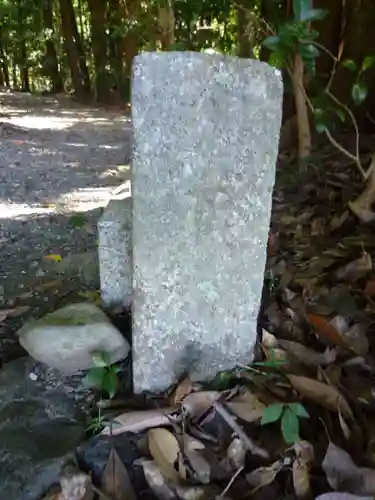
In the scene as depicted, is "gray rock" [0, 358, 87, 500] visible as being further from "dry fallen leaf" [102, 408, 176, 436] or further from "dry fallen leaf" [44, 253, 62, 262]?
"dry fallen leaf" [44, 253, 62, 262]

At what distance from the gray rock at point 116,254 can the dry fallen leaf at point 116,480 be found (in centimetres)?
49

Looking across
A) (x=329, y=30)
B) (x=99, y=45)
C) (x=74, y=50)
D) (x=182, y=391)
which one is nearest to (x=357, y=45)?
(x=329, y=30)

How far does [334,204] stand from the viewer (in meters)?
2.80

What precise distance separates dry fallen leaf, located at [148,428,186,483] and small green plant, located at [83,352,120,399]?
18cm

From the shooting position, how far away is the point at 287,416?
134 centimetres

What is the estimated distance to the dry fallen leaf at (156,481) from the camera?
50.6 inches

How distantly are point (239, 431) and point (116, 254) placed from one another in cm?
59

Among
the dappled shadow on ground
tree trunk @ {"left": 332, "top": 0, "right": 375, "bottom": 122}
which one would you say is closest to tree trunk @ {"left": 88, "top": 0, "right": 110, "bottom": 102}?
the dappled shadow on ground

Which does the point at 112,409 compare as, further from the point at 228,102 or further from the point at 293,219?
the point at 293,219

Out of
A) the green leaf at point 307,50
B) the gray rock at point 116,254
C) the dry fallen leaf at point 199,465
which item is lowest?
the dry fallen leaf at point 199,465

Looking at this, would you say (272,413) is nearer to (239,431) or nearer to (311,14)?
(239,431)

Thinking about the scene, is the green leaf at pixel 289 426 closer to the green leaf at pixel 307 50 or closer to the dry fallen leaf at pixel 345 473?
the dry fallen leaf at pixel 345 473

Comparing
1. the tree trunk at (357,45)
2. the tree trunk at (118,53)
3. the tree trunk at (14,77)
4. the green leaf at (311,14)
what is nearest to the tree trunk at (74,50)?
the tree trunk at (118,53)

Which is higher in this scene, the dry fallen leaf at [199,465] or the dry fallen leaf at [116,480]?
the dry fallen leaf at [199,465]
